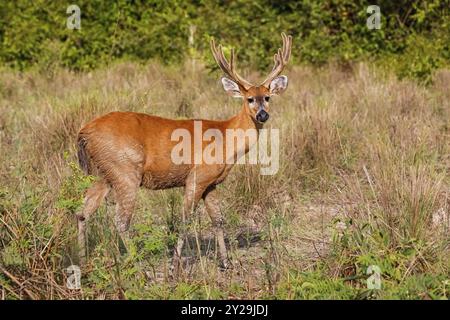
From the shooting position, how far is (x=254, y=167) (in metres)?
8.13

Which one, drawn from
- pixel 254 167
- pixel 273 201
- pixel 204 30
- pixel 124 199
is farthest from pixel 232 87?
pixel 204 30

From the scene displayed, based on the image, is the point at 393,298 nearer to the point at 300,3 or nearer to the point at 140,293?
the point at 140,293

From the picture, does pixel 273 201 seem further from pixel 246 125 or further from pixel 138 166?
pixel 138 166

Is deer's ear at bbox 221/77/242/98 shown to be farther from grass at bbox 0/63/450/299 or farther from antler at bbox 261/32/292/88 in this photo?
grass at bbox 0/63/450/299

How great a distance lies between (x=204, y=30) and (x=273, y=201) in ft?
25.2

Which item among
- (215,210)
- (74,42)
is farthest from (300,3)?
(215,210)

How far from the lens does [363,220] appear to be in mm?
6203

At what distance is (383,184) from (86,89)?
6.70 meters

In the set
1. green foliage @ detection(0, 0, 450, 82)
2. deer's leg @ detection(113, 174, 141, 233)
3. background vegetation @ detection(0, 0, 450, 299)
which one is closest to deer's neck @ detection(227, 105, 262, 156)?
background vegetation @ detection(0, 0, 450, 299)

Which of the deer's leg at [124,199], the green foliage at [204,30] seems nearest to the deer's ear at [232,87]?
the deer's leg at [124,199]

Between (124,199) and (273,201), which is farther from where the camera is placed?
(273,201)

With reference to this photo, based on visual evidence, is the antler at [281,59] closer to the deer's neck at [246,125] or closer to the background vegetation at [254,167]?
the deer's neck at [246,125]

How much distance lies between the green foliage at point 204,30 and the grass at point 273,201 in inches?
55.1
